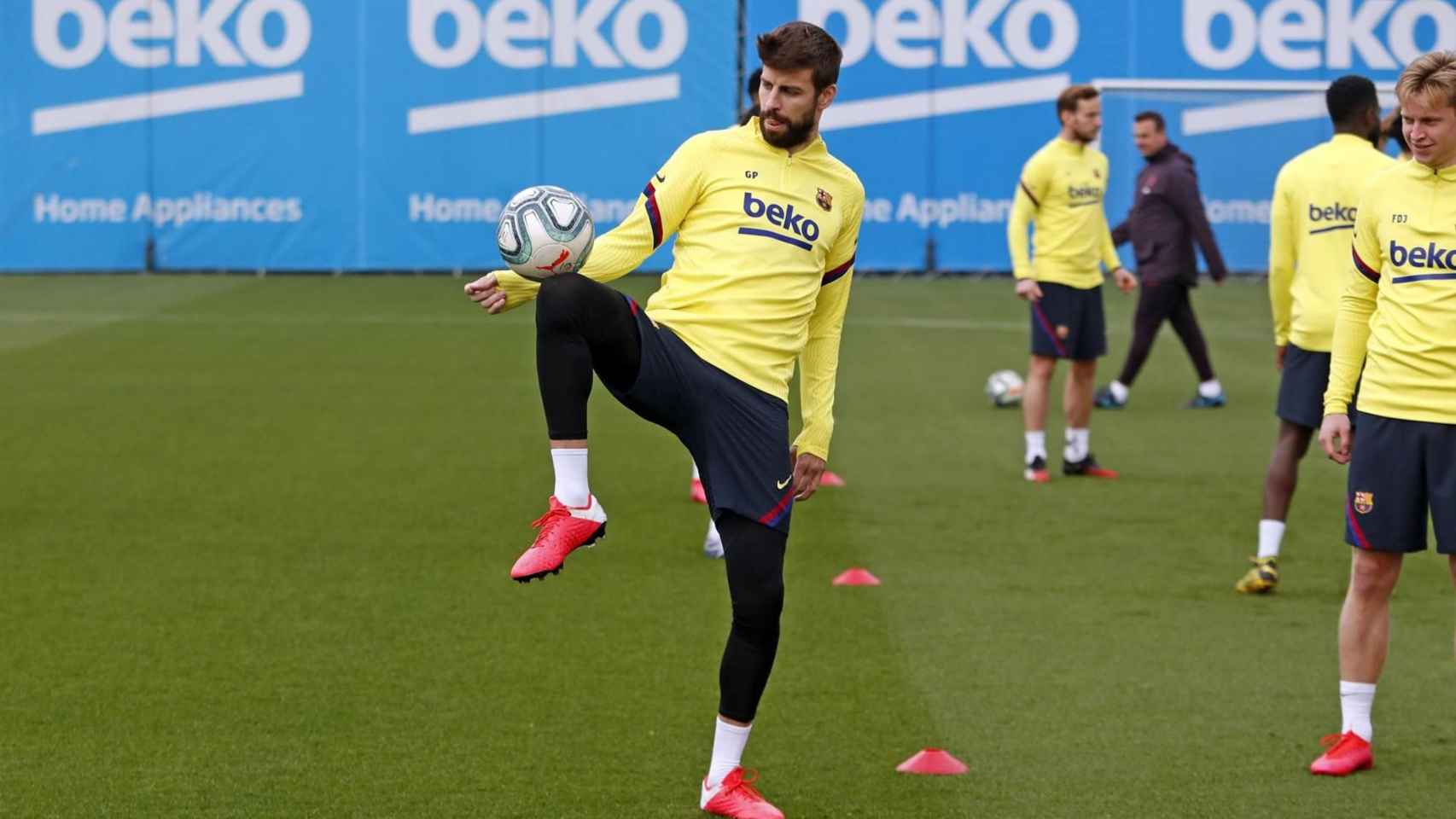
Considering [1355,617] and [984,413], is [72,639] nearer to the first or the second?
[1355,617]

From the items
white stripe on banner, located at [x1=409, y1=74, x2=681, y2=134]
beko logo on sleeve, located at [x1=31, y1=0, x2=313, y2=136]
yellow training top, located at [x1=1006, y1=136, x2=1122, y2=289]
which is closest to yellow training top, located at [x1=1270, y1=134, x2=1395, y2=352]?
yellow training top, located at [x1=1006, y1=136, x2=1122, y2=289]

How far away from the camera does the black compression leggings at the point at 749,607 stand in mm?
5387

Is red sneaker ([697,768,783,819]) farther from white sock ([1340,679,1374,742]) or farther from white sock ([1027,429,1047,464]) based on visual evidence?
white sock ([1027,429,1047,464])

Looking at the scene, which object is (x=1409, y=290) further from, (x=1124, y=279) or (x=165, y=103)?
(x=165, y=103)

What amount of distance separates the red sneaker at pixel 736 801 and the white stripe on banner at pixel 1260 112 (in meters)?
21.7

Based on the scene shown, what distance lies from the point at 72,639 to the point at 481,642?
149 cm

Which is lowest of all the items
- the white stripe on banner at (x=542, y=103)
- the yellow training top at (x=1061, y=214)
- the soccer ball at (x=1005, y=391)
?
the soccer ball at (x=1005, y=391)

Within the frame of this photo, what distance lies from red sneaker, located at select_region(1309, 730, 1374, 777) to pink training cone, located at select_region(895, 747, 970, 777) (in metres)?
1.06

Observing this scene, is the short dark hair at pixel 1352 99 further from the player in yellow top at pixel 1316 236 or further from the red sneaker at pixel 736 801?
the red sneaker at pixel 736 801

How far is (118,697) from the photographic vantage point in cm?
664

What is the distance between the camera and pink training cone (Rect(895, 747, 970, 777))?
5930 mm

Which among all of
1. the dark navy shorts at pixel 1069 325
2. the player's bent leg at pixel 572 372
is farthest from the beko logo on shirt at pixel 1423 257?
the dark navy shorts at pixel 1069 325

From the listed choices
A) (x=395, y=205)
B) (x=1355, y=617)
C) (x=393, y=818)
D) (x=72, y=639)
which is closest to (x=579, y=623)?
(x=72, y=639)

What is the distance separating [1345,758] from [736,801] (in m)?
1.89
